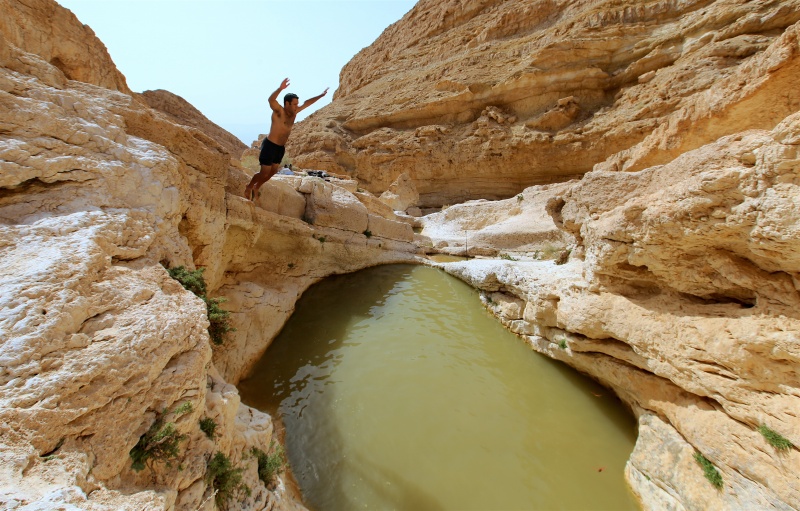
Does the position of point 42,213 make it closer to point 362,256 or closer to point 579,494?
point 579,494

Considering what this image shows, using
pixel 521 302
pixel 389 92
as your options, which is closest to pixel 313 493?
pixel 521 302

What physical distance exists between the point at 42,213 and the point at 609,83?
22491mm

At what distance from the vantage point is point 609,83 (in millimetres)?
16766

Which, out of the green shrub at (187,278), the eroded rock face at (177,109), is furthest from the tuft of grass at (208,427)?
the eroded rock face at (177,109)

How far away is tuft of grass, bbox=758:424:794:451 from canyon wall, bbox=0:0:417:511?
4.39 meters

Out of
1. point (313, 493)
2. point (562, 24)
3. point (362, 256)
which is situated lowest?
point (313, 493)

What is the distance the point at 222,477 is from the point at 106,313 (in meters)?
1.51

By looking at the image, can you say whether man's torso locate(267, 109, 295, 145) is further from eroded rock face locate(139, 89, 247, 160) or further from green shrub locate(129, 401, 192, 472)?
eroded rock face locate(139, 89, 247, 160)

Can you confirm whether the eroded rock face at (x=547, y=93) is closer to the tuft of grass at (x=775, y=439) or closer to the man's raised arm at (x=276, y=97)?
the tuft of grass at (x=775, y=439)

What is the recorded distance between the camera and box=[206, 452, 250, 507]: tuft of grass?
7.30 ft

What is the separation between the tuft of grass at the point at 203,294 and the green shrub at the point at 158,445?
1.52 m

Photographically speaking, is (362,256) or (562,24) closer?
(362,256)

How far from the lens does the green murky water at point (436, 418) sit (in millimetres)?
3318

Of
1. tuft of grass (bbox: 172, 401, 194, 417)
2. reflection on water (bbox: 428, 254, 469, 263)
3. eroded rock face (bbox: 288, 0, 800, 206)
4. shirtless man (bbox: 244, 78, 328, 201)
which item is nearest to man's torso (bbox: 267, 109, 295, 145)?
shirtless man (bbox: 244, 78, 328, 201)
